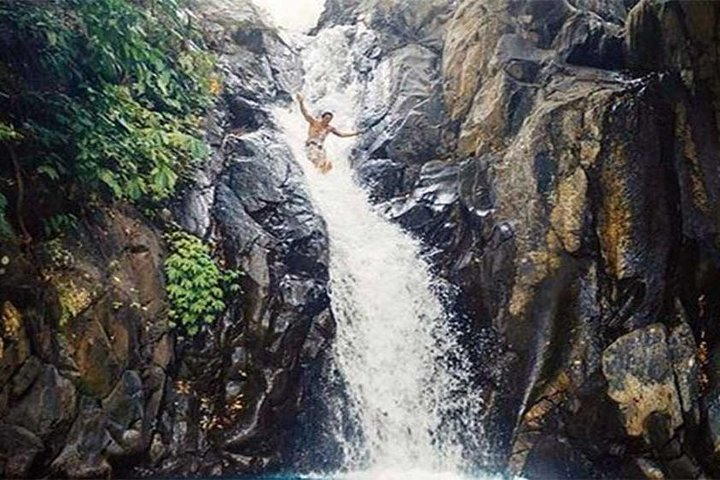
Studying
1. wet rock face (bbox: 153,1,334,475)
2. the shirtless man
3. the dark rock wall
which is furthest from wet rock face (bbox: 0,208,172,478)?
the shirtless man

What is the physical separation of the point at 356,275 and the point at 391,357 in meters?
1.65

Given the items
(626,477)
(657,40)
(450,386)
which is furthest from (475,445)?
(657,40)

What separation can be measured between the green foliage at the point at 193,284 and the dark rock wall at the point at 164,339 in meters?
0.16

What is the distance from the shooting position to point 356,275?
1016cm

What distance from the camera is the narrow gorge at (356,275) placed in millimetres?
6492

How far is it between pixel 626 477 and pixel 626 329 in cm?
204

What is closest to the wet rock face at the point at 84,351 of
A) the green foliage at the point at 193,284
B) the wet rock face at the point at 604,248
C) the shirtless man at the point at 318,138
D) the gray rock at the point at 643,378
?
the green foliage at the point at 193,284

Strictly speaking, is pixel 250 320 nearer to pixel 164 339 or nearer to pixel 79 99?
pixel 164 339

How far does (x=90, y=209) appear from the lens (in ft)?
24.0

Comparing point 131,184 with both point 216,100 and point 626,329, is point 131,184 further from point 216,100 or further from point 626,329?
point 626,329

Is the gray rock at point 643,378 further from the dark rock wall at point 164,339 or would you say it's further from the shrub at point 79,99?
the shrub at point 79,99

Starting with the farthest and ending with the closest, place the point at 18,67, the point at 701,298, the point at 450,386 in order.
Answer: the point at 450,386 < the point at 701,298 < the point at 18,67

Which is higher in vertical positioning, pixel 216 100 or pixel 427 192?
pixel 216 100

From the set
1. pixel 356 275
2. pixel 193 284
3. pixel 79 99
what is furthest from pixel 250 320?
pixel 79 99
